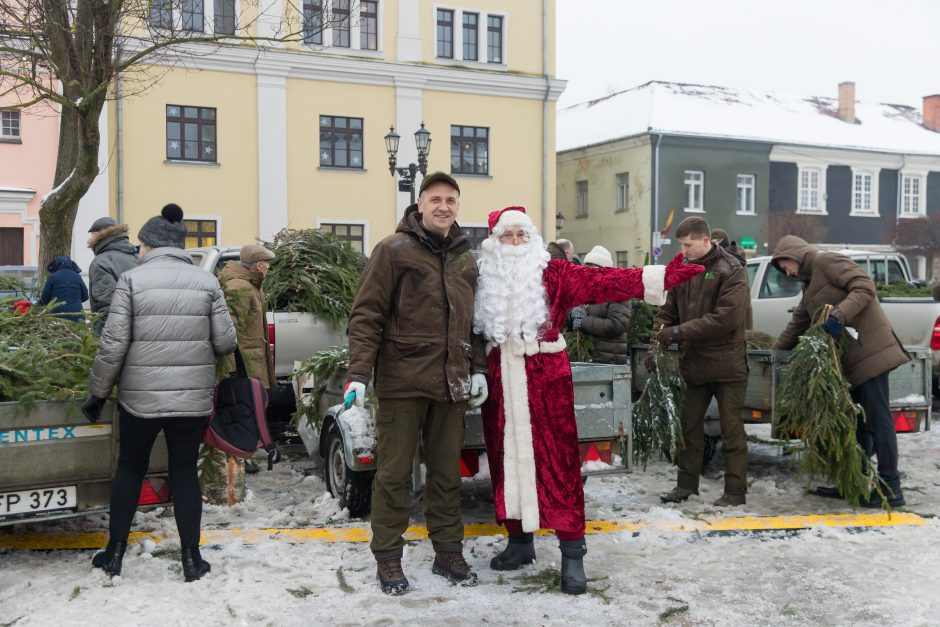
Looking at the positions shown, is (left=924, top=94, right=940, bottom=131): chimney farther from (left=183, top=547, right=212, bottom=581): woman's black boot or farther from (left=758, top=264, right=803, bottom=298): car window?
(left=183, top=547, right=212, bottom=581): woman's black boot

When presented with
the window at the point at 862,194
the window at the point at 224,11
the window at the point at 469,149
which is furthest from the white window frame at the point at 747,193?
the window at the point at 224,11

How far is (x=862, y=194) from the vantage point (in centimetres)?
4078

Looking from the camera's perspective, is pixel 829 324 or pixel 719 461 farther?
pixel 719 461

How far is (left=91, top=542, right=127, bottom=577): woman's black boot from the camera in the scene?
15.6ft

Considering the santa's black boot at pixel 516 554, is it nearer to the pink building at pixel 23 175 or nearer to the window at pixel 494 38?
the pink building at pixel 23 175

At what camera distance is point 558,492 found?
15.6ft

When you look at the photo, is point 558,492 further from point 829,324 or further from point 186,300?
point 829,324

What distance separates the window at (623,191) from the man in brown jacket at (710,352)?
31121mm

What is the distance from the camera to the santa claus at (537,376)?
4762 mm

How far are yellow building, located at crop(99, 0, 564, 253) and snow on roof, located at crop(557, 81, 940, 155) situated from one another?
27.8 feet

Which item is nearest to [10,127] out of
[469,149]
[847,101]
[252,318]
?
[469,149]

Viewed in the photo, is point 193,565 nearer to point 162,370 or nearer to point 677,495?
point 162,370

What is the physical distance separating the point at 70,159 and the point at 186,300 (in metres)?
8.09

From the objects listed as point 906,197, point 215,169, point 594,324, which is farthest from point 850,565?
point 906,197
